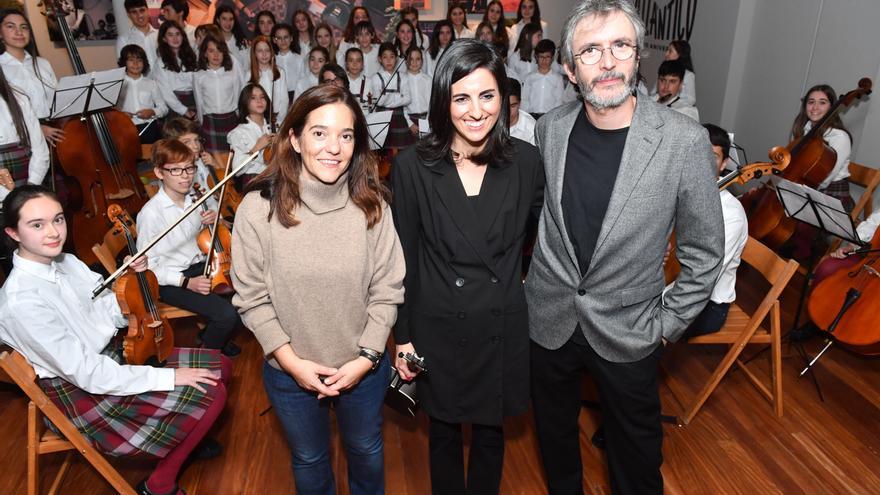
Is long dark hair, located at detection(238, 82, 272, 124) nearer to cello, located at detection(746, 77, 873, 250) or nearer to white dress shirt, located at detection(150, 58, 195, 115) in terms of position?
white dress shirt, located at detection(150, 58, 195, 115)

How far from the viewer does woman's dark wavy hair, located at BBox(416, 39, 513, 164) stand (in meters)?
1.37

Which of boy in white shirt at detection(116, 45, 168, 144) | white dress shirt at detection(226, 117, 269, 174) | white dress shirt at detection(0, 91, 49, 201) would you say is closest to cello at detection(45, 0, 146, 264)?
white dress shirt at detection(0, 91, 49, 201)

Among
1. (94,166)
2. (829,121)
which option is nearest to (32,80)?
(94,166)

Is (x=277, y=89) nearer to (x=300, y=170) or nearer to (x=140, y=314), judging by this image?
(x=140, y=314)

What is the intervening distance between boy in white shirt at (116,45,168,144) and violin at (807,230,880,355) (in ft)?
15.9

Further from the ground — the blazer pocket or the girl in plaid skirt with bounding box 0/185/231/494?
the blazer pocket

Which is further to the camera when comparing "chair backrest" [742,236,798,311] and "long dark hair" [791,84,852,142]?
"long dark hair" [791,84,852,142]

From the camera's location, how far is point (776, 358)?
244 cm

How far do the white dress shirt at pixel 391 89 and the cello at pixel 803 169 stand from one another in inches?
127

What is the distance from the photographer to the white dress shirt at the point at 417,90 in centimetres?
547

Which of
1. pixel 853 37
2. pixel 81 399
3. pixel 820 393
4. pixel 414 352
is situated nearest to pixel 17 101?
pixel 81 399

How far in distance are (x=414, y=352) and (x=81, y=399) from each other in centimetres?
111

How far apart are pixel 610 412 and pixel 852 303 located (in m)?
1.59

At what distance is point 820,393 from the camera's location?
265 cm
